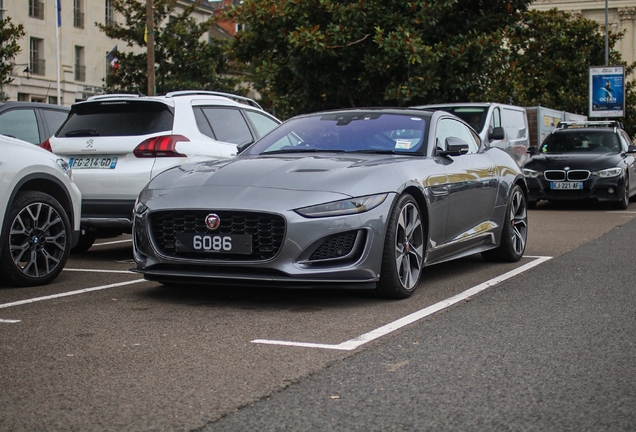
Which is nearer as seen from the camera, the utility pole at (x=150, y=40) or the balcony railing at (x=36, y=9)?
the utility pole at (x=150, y=40)

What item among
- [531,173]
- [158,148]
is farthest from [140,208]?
[531,173]

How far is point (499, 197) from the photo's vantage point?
338 inches

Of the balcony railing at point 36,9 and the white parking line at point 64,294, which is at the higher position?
the balcony railing at point 36,9

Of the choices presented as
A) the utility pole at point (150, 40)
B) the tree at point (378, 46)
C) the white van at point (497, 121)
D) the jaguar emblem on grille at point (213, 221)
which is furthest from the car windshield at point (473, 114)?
the jaguar emblem on grille at point (213, 221)

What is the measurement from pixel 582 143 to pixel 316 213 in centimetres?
1405

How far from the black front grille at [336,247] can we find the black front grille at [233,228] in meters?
0.25

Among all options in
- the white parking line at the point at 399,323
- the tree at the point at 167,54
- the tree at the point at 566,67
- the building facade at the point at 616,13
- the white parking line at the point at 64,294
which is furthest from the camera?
the building facade at the point at 616,13

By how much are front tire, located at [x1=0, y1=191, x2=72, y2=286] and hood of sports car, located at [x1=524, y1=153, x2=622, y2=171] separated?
12.1 metres

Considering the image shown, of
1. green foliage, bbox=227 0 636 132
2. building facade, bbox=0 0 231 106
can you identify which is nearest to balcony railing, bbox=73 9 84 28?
building facade, bbox=0 0 231 106

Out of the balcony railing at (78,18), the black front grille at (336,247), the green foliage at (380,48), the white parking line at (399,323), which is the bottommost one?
the white parking line at (399,323)

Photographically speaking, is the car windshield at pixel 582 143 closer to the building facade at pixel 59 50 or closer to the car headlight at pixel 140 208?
the car headlight at pixel 140 208

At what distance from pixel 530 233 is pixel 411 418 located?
29.6 feet

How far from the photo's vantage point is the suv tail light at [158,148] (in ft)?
29.2

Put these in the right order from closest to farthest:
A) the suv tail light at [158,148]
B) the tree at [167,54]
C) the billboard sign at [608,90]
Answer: the suv tail light at [158,148] < the tree at [167,54] < the billboard sign at [608,90]
